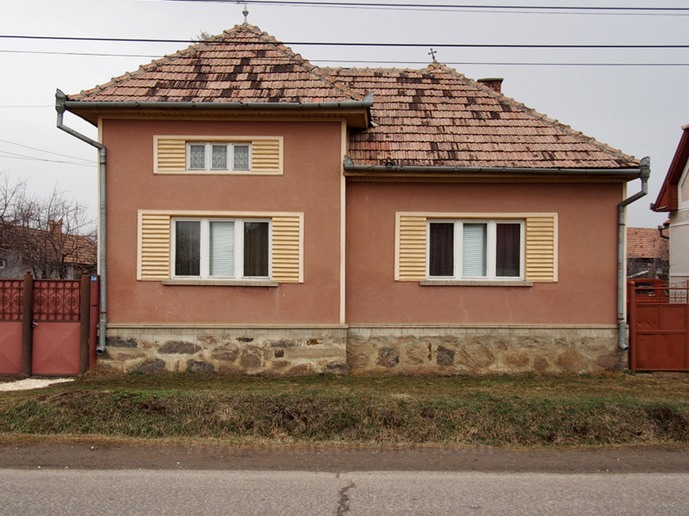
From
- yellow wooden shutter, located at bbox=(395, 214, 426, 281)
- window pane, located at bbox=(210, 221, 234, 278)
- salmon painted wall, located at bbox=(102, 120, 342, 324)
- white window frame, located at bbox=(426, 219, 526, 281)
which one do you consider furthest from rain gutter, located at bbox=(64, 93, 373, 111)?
white window frame, located at bbox=(426, 219, 526, 281)

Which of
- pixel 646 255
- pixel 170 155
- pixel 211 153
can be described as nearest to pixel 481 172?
pixel 211 153

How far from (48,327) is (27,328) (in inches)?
12.3

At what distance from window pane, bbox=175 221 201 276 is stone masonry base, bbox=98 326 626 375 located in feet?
3.37

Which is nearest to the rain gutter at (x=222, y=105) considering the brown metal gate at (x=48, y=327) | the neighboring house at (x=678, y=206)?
the brown metal gate at (x=48, y=327)

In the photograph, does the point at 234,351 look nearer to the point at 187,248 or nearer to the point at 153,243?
the point at 187,248

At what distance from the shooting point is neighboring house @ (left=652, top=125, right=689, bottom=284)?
64.6ft

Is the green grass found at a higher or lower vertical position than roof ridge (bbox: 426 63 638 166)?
lower

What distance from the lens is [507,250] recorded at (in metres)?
10.4

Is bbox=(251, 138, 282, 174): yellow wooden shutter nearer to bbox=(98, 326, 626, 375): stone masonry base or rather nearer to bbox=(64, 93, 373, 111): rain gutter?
bbox=(64, 93, 373, 111): rain gutter

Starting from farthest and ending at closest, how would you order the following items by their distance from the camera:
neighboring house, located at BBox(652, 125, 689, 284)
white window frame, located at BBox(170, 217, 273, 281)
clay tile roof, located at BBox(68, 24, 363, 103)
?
neighboring house, located at BBox(652, 125, 689, 284), white window frame, located at BBox(170, 217, 273, 281), clay tile roof, located at BBox(68, 24, 363, 103)

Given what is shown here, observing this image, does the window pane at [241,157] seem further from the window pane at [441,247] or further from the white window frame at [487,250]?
the window pane at [441,247]

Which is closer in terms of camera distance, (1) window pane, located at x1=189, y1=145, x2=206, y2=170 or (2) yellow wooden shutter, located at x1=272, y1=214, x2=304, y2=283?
(2) yellow wooden shutter, located at x1=272, y1=214, x2=304, y2=283

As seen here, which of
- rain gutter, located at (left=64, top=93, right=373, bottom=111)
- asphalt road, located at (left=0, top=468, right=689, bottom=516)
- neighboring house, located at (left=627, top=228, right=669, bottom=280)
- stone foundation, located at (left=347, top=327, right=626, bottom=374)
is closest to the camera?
asphalt road, located at (left=0, top=468, right=689, bottom=516)

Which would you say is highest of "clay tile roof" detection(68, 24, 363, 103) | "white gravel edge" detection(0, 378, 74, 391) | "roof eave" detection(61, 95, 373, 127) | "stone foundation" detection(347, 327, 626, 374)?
"clay tile roof" detection(68, 24, 363, 103)
